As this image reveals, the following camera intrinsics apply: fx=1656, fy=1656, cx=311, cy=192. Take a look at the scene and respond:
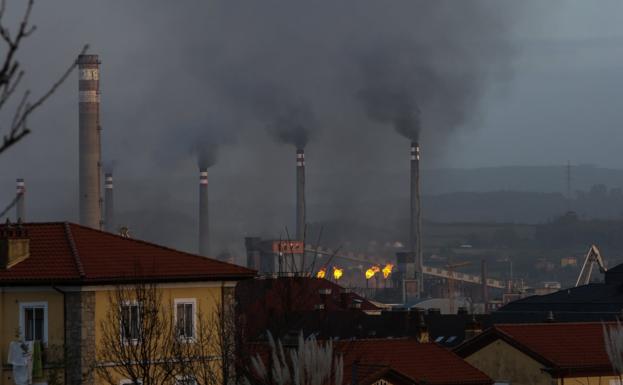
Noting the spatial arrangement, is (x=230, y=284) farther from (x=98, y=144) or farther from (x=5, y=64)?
(x=98, y=144)

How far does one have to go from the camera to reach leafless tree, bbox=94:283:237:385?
2316cm

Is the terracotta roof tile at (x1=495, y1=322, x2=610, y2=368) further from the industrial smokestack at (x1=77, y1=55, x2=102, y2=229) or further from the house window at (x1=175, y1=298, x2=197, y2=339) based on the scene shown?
the industrial smokestack at (x1=77, y1=55, x2=102, y2=229)

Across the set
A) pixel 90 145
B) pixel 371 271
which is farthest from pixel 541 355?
pixel 371 271

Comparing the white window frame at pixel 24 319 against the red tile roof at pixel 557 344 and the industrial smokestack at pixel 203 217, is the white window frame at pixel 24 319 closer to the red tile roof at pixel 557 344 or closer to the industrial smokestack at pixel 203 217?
the red tile roof at pixel 557 344

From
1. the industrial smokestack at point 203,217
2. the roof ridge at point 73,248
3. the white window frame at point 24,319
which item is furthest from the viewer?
the industrial smokestack at point 203,217

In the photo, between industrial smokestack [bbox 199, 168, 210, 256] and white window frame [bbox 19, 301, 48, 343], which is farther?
industrial smokestack [bbox 199, 168, 210, 256]

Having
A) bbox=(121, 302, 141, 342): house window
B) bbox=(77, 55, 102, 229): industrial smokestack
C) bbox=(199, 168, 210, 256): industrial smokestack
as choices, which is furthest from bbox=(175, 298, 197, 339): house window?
bbox=(199, 168, 210, 256): industrial smokestack

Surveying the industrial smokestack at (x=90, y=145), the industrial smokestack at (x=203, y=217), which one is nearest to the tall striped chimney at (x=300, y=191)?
the industrial smokestack at (x=203, y=217)

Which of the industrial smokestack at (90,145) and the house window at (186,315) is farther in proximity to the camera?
the industrial smokestack at (90,145)

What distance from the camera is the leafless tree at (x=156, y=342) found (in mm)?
23156

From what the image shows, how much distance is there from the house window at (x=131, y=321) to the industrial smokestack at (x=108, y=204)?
430 feet

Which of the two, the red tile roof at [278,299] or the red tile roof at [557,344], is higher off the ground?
the red tile roof at [278,299]

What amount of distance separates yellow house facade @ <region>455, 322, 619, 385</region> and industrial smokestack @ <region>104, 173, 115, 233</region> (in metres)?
123

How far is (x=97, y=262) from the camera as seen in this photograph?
25.5 meters
